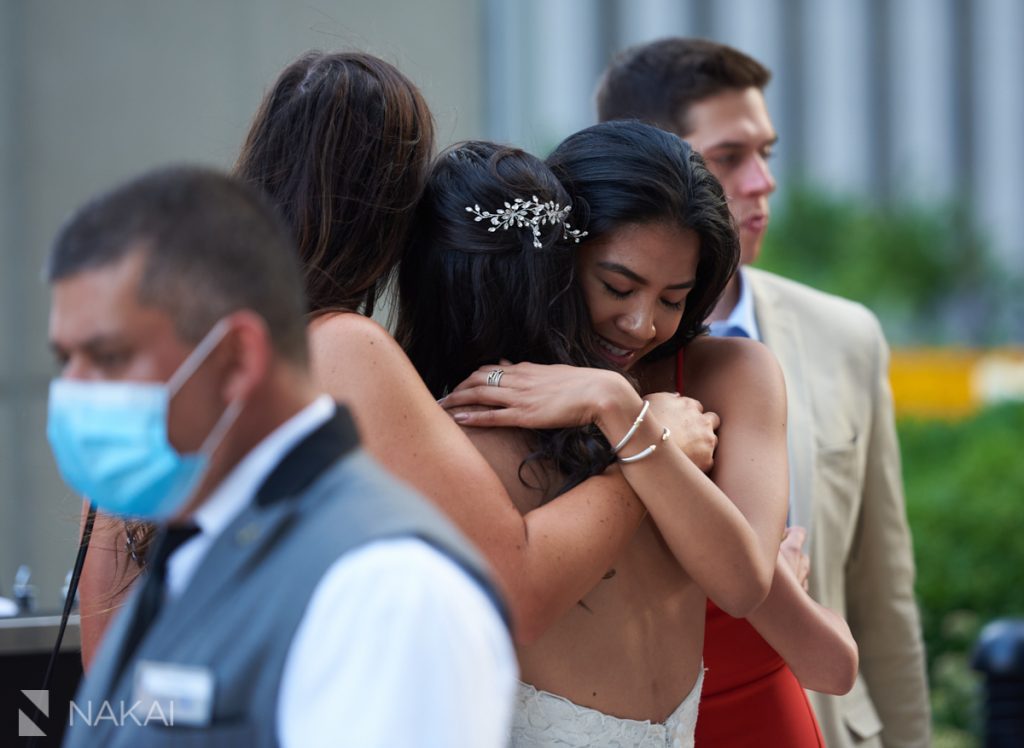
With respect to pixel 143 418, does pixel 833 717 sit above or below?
below

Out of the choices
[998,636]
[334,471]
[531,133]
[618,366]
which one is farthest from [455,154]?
[998,636]

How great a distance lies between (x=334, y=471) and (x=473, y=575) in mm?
167

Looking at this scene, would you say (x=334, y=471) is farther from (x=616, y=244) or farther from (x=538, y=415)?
(x=616, y=244)

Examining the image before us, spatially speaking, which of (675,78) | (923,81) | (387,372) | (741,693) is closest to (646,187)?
(387,372)

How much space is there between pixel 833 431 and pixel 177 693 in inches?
89.7

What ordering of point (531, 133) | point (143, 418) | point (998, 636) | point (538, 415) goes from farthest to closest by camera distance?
1. point (998, 636)
2. point (531, 133)
3. point (538, 415)
4. point (143, 418)

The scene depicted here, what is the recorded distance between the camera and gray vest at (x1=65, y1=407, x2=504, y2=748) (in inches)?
46.4

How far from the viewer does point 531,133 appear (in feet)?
10.1

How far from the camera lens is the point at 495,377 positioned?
2.11 m

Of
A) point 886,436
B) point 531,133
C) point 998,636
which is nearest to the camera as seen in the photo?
point 531,133

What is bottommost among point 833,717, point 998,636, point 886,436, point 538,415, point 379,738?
point 998,636

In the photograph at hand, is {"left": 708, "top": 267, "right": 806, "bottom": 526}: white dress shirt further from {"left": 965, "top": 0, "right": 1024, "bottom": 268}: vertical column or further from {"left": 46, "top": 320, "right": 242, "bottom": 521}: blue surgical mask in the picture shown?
{"left": 965, "top": 0, "right": 1024, "bottom": 268}: vertical column

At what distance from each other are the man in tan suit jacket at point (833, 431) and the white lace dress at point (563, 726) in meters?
1.15

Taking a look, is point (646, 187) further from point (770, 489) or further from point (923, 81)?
point (923, 81)
